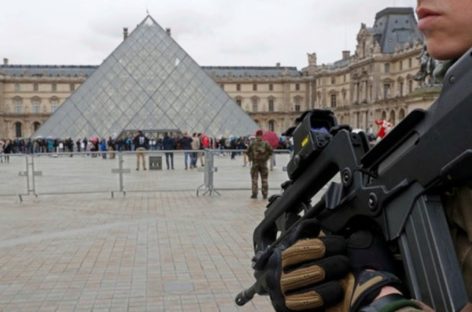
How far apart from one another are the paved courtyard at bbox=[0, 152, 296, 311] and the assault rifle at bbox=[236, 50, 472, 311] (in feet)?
9.81

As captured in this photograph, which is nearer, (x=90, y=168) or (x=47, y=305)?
(x=47, y=305)

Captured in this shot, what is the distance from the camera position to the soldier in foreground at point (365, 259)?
0.96 metres

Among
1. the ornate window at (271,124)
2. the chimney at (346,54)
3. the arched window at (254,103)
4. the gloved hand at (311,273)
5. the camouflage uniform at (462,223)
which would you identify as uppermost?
the chimney at (346,54)

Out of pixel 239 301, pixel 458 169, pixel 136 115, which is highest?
pixel 136 115

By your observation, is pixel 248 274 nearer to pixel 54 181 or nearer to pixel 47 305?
pixel 47 305

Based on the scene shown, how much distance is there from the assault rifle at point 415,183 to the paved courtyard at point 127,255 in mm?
2991

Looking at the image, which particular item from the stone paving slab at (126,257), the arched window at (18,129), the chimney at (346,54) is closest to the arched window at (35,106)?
the arched window at (18,129)

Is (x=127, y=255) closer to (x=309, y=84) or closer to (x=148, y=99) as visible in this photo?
(x=148, y=99)

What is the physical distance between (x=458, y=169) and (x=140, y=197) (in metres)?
10.6

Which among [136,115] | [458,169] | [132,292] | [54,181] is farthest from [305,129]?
[136,115]

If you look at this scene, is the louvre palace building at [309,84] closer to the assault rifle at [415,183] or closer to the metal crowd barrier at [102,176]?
the metal crowd barrier at [102,176]

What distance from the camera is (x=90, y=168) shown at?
12.9 m

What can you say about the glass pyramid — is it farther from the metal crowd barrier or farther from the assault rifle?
the assault rifle

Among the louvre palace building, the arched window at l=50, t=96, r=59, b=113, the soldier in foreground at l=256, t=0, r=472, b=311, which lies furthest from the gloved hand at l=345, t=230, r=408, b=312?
the arched window at l=50, t=96, r=59, b=113
